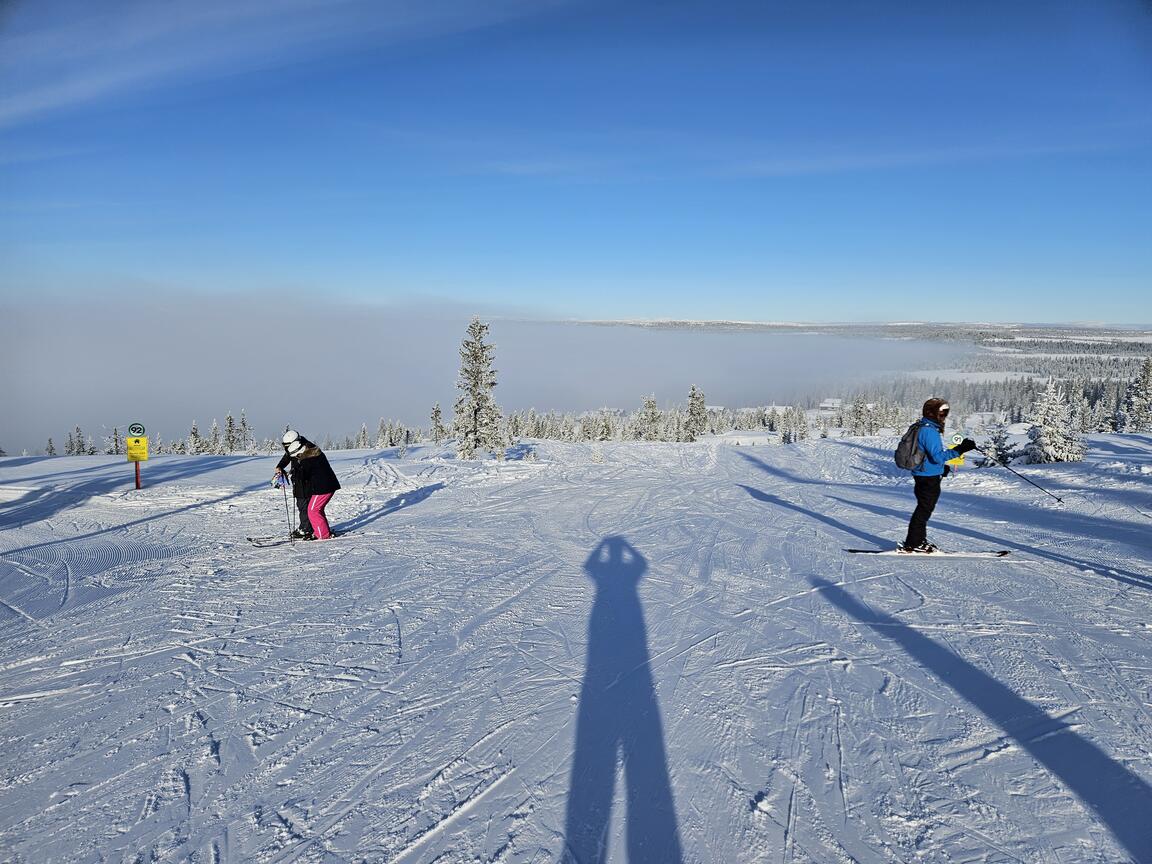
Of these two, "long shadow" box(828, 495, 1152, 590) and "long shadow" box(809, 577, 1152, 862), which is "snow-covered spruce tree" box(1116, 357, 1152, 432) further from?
"long shadow" box(809, 577, 1152, 862)

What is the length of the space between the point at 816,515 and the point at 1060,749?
26.0 feet

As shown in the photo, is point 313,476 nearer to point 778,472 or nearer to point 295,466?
point 295,466

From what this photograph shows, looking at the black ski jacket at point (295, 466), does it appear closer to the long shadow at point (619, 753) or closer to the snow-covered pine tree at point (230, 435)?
the long shadow at point (619, 753)

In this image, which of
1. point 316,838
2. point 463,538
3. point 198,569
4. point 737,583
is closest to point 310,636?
point 316,838

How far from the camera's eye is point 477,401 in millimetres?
29969

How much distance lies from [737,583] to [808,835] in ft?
13.9

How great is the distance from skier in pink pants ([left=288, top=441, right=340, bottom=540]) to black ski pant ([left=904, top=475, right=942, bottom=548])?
833cm

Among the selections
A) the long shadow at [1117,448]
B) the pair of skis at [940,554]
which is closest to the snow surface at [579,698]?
the pair of skis at [940,554]

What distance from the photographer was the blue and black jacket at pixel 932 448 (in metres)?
7.61

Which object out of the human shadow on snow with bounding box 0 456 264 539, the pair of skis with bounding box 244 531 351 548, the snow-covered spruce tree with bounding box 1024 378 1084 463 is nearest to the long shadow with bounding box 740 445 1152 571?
the snow-covered spruce tree with bounding box 1024 378 1084 463

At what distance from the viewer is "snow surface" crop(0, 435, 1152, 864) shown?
3146 mm

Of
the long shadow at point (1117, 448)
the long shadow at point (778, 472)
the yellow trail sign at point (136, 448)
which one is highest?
the yellow trail sign at point (136, 448)

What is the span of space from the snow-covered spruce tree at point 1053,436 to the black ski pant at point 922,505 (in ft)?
39.2

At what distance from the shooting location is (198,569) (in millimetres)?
8094
